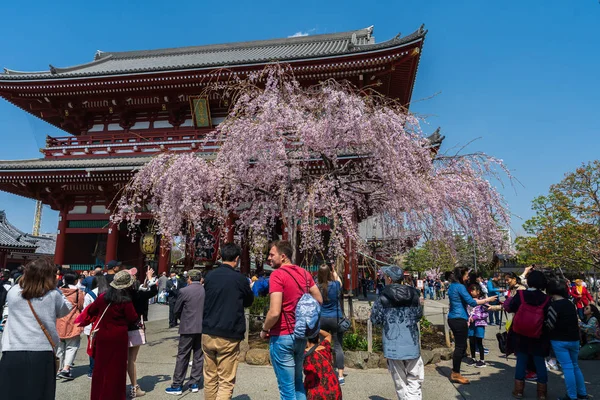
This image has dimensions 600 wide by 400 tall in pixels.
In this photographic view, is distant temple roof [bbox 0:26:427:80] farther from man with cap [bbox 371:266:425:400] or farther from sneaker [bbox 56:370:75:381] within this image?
man with cap [bbox 371:266:425:400]

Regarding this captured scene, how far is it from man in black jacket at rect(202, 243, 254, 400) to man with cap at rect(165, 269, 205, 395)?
162 cm

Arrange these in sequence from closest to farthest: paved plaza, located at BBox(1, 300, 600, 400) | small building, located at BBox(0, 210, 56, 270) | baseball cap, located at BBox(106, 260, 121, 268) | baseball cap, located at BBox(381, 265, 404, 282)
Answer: baseball cap, located at BBox(381, 265, 404, 282) → paved plaza, located at BBox(1, 300, 600, 400) → baseball cap, located at BBox(106, 260, 121, 268) → small building, located at BBox(0, 210, 56, 270)

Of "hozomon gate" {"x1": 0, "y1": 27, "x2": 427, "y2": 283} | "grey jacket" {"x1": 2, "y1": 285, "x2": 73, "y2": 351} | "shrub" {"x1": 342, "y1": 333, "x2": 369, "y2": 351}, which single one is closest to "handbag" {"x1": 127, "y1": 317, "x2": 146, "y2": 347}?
"grey jacket" {"x1": 2, "y1": 285, "x2": 73, "y2": 351}

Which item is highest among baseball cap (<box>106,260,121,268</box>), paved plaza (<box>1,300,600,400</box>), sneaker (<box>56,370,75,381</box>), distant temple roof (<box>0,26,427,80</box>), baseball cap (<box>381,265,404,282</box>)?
distant temple roof (<box>0,26,427,80</box>)

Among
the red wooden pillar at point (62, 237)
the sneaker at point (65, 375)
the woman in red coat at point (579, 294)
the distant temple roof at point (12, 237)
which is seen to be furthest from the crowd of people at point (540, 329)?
the distant temple roof at point (12, 237)

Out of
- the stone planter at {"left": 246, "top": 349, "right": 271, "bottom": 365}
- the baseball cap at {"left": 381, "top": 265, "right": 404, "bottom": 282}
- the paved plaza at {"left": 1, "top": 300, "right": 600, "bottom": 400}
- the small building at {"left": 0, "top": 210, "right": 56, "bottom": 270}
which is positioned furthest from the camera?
Answer: the small building at {"left": 0, "top": 210, "right": 56, "bottom": 270}

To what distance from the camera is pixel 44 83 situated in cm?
1535

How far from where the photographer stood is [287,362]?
3547mm

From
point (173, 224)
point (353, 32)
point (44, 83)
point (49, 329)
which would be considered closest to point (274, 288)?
point (49, 329)

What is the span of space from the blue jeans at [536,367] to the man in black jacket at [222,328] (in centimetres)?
410

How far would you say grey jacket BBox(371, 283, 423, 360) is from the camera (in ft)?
13.4

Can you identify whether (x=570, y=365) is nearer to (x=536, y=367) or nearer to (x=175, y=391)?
(x=536, y=367)

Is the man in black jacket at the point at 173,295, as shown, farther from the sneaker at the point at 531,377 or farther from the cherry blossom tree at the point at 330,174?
the sneaker at the point at 531,377

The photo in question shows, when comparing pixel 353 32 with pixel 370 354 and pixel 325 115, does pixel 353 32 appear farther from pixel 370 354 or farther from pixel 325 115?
pixel 370 354
